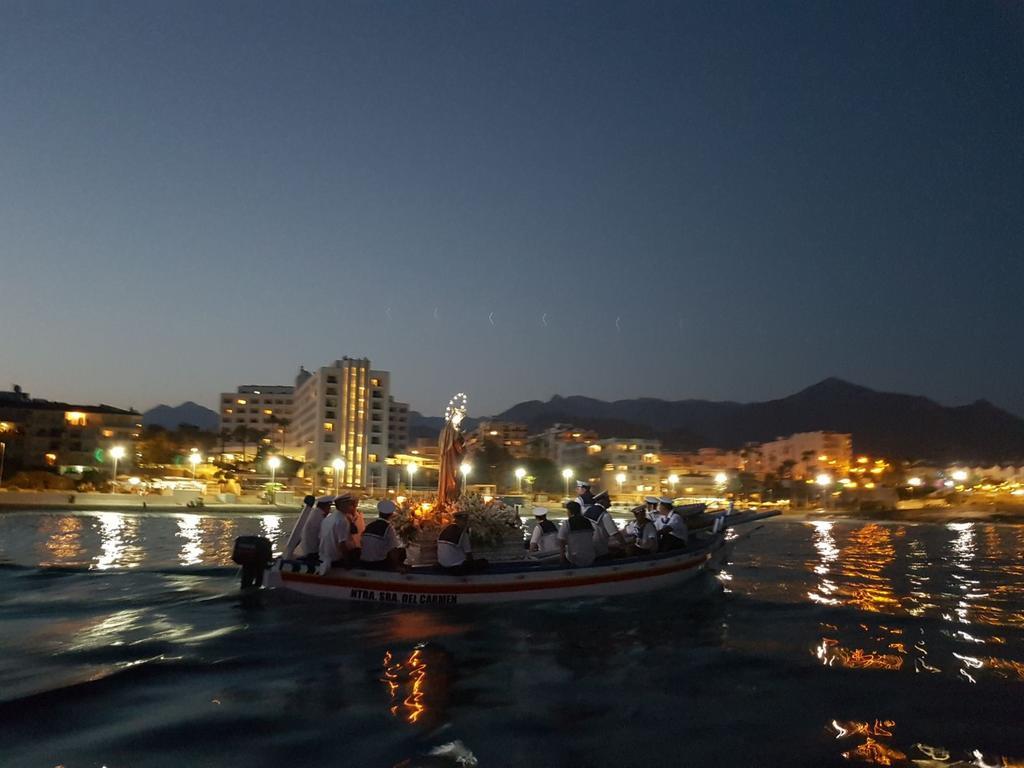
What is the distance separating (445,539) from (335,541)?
1.92 m

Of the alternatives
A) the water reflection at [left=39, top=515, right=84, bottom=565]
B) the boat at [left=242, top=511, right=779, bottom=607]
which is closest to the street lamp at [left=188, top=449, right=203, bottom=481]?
the water reflection at [left=39, top=515, right=84, bottom=565]

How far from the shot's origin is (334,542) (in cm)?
1326

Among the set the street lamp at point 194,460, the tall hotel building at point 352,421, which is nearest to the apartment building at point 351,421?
the tall hotel building at point 352,421

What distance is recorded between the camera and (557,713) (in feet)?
24.1

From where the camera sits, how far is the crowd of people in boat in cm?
1327

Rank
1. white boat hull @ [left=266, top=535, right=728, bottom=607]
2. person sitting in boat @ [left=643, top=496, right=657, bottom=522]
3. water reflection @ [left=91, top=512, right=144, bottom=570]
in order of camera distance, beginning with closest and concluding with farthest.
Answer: white boat hull @ [left=266, top=535, right=728, bottom=607], person sitting in boat @ [left=643, top=496, right=657, bottom=522], water reflection @ [left=91, top=512, right=144, bottom=570]

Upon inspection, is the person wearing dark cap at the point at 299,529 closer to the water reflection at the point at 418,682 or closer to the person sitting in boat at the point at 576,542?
the water reflection at the point at 418,682

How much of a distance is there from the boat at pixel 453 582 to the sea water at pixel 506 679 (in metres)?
0.26

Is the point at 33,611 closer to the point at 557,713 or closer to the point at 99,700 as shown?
the point at 99,700

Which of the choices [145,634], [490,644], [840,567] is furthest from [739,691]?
[840,567]

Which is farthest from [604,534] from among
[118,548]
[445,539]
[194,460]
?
[194,460]

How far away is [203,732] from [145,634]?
4.73 metres

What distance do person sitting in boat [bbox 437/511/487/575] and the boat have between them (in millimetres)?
142

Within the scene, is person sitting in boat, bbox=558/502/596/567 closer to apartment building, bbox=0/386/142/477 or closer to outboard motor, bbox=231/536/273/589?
outboard motor, bbox=231/536/273/589
